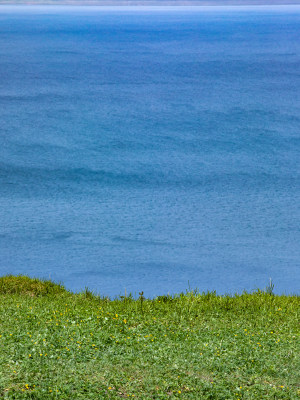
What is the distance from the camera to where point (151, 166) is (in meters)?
41.8

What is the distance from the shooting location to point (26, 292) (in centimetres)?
1202

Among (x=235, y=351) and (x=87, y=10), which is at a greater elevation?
(x=87, y=10)

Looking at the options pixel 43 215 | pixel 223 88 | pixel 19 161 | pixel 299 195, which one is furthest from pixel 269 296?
pixel 223 88

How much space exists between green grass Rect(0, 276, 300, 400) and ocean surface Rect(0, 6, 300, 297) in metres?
1.39

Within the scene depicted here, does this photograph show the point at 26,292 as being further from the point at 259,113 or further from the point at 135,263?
the point at 259,113

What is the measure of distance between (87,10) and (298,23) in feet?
225

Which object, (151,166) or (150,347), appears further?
(151,166)

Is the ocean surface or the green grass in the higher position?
the ocean surface

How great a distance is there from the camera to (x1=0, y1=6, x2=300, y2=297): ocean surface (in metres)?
25.6

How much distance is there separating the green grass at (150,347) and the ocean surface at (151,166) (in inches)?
54.8

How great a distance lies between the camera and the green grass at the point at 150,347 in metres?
8.05

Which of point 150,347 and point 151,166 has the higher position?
point 151,166

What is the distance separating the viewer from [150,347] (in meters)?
9.15

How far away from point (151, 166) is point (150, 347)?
33.0 m
